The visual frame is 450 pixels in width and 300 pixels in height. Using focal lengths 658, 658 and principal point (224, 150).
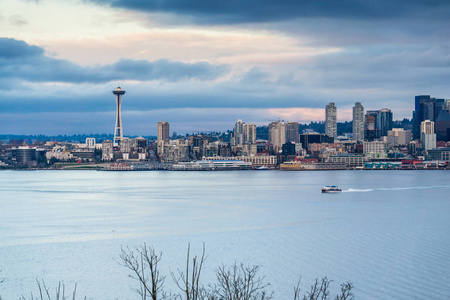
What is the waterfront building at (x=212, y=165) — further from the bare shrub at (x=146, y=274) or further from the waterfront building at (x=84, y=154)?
the bare shrub at (x=146, y=274)

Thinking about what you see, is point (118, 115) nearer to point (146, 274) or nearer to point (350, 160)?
point (350, 160)

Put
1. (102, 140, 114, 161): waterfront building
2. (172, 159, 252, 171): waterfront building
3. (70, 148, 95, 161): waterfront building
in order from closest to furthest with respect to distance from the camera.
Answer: (172, 159, 252, 171): waterfront building
(102, 140, 114, 161): waterfront building
(70, 148, 95, 161): waterfront building

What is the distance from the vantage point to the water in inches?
322

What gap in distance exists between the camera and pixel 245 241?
36.5ft

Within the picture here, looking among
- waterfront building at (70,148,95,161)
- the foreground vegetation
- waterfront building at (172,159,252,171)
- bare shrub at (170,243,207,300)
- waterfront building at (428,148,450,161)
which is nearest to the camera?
bare shrub at (170,243,207,300)

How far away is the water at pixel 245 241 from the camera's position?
8172 mm

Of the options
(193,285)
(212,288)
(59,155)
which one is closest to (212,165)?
(59,155)

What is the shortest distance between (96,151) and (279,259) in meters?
64.3

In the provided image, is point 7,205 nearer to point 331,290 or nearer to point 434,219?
point 434,219

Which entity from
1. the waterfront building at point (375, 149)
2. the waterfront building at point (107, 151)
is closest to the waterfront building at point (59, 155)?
the waterfront building at point (107, 151)

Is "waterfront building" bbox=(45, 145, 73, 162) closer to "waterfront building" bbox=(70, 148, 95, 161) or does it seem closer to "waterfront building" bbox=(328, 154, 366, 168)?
"waterfront building" bbox=(70, 148, 95, 161)

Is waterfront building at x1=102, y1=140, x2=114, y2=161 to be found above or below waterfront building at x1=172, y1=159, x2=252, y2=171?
above

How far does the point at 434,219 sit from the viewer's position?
14.2m

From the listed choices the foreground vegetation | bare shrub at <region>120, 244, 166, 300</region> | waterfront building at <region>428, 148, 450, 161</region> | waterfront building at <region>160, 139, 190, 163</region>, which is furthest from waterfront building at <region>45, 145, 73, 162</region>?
bare shrub at <region>120, 244, 166, 300</region>
